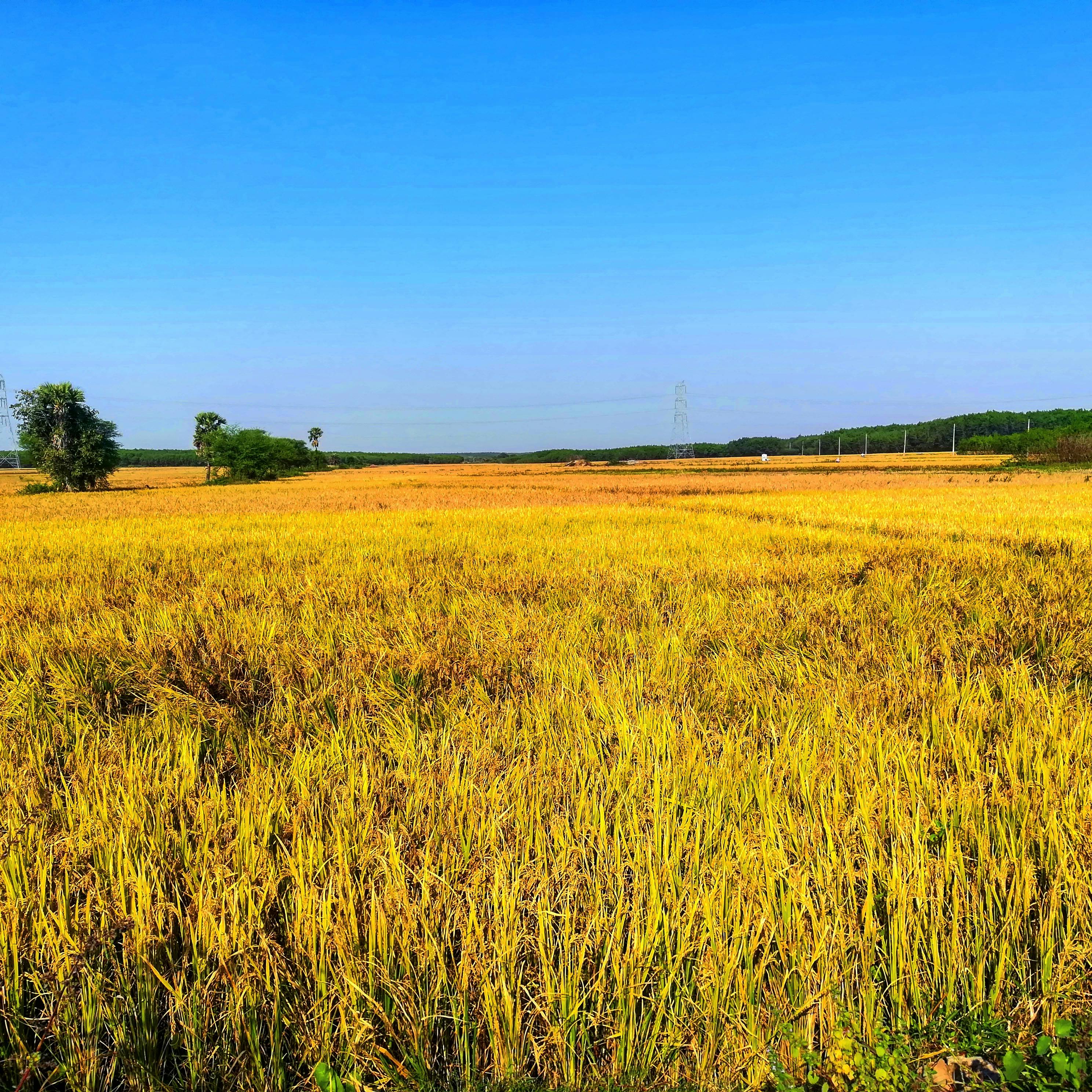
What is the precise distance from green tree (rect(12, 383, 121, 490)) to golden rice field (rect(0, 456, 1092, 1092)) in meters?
55.1

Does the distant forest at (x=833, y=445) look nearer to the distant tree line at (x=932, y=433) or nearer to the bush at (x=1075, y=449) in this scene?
the distant tree line at (x=932, y=433)

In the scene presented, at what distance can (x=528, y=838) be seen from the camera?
6.46ft

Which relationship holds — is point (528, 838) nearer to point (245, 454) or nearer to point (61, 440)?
point (61, 440)

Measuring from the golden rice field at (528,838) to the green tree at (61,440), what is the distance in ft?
181

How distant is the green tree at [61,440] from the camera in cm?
4925

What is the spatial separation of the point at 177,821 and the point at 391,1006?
1.25 meters

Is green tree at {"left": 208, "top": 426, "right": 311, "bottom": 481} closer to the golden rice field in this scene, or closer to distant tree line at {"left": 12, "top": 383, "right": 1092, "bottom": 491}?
distant tree line at {"left": 12, "top": 383, "right": 1092, "bottom": 491}

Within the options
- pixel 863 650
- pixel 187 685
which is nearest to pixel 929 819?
pixel 863 650

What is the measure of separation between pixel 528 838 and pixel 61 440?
6150cm

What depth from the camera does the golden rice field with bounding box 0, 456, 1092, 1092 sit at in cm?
143

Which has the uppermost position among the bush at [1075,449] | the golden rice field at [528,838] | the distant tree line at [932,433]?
the distant tree line at [932,433]

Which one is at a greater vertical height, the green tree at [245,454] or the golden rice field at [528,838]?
the green tree at [245,454]

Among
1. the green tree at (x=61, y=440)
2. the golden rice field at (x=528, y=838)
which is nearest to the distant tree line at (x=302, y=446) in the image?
the green tree at (x=61, y=440)

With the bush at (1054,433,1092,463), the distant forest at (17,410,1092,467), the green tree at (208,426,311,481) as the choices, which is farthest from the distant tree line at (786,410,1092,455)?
the green tree at (208,426,311,481)
